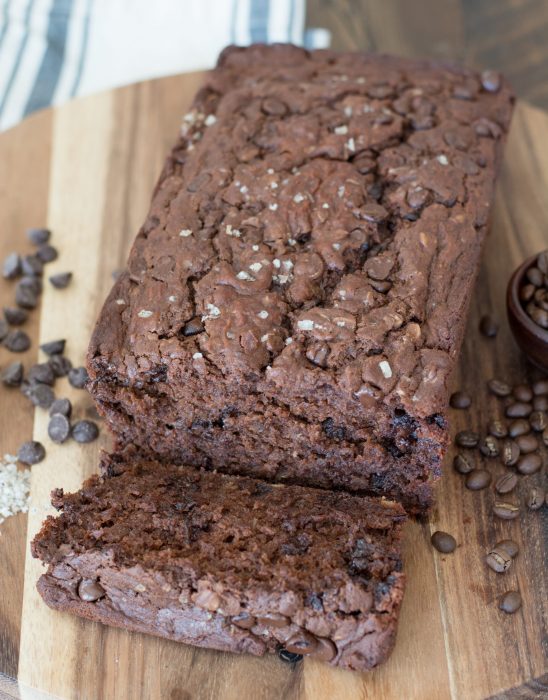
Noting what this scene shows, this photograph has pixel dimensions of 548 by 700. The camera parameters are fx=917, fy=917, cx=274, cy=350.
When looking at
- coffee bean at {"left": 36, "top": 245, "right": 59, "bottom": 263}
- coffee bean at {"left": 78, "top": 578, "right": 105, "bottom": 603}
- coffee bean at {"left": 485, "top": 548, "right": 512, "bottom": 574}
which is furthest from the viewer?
coffee bean at {"left": 36, "top": 245, "right": 59, "bottom": 263}

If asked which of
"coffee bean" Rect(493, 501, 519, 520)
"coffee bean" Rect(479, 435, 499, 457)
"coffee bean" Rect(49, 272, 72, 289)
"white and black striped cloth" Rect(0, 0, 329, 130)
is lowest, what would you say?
"coffee bean" Rect(493, 501, 519, 520)

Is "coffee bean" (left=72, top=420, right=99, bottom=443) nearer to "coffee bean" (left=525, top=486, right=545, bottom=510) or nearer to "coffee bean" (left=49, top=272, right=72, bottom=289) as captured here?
"coffee bean" (left=49, top=272, right=72, bottom=289)

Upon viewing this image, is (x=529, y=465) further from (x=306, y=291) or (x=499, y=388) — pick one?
(x=306, y=291)

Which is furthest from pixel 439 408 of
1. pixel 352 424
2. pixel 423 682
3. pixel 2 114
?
pixel 2 114

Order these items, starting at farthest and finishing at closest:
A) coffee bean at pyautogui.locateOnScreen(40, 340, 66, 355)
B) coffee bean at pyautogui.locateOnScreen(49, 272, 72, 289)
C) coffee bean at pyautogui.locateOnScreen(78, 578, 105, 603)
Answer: coffee bean at pyautogui.locateOnScreen(49, 272, 72, 289)
coffee bean at pyautogui.locateOnScreen(40, 340, 66, 355)
coffee bean at pyautogui.locateOnScreen(78, 578, 105, 603)

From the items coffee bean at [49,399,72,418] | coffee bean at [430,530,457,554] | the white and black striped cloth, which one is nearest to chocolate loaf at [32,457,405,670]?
coffee bean at [430,530,457,554]

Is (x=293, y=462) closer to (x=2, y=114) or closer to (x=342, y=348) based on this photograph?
(x=342, y=348)

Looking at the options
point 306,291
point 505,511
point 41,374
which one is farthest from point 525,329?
point 41,374
